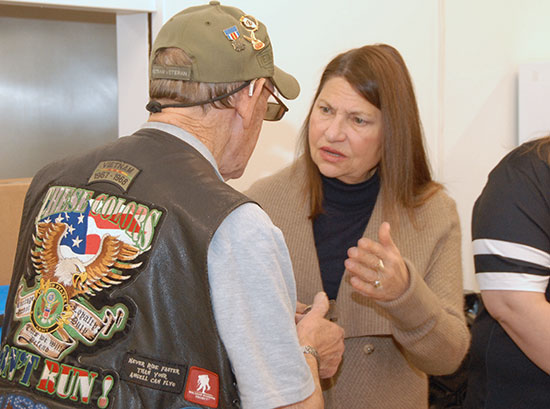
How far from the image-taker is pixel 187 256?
100 cm

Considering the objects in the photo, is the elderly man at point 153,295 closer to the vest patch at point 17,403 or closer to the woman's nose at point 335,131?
the vest patch at point 17,403

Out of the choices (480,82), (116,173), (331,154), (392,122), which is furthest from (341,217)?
(480,82)

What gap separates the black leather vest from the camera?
1.00m

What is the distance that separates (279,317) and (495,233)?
0.62 metres

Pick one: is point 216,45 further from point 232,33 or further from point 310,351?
point 310,351

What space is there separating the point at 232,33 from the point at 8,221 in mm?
1063

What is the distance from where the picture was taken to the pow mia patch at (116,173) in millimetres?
1052

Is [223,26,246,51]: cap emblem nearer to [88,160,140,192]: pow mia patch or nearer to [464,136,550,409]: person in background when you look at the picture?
[88,160,140,192]: pow mia patch

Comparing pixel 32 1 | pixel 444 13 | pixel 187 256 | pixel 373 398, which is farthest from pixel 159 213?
pixel 444 13

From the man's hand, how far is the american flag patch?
1.95 ft

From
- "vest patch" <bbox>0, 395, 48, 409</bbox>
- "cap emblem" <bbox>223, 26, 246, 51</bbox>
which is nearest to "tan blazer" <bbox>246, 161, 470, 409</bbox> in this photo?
"cap emblem" <bbox>223, 26, 246, 51</bbox>

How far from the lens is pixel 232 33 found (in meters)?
1.18

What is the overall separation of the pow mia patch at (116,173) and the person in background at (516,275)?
787 mm

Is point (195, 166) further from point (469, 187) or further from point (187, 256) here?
point (469, 187)
